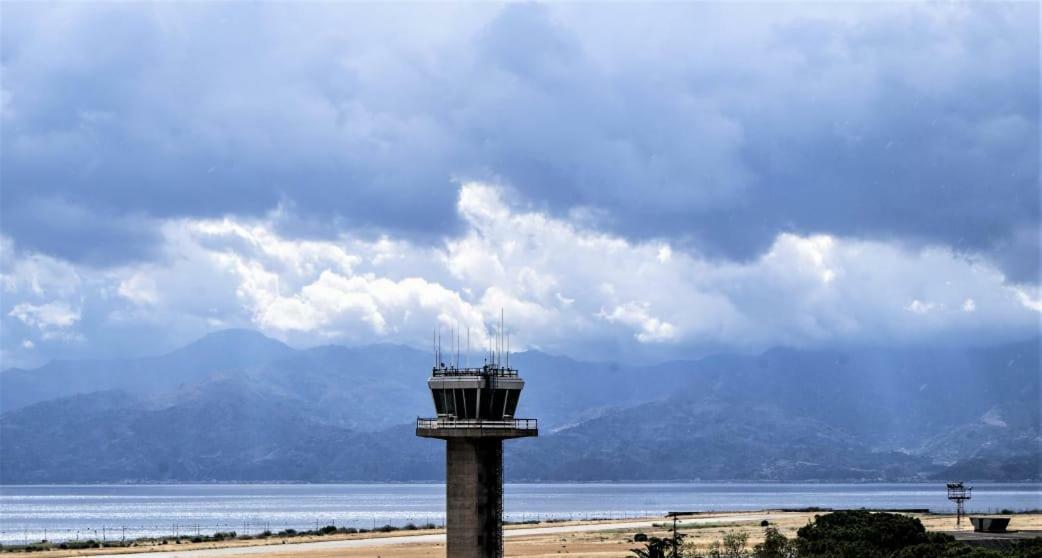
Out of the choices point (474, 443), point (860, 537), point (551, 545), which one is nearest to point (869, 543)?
point (860, 537)

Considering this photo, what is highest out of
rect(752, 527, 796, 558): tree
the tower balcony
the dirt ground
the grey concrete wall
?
the tower balcony

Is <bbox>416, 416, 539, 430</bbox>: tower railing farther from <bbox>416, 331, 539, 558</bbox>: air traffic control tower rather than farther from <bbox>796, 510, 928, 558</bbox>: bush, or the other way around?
<bbox>796, 510, 928, 558</bbox>: bush

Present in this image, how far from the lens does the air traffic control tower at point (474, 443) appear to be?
74000mm

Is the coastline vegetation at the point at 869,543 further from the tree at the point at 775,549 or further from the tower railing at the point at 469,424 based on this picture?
the tower railing at the point at 469,424

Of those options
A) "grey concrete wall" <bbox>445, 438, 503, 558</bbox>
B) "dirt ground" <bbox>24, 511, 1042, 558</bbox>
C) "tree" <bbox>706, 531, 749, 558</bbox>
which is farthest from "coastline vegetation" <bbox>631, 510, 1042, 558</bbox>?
"dirt ground" <bbox>24, 511, 1042, 558</bbox>

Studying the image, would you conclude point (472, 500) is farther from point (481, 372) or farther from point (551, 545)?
point (551, 545)

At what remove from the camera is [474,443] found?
74312 millimetres

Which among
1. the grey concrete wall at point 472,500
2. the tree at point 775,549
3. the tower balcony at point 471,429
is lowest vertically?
the tree at point 775,549

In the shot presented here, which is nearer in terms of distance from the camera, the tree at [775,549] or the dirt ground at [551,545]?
the tree at [775,549]

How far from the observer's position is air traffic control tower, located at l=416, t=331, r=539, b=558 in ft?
243

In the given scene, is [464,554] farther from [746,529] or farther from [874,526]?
[746,529]

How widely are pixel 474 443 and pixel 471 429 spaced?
0.80 meters

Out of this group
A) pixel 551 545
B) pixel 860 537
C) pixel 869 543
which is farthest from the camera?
pixel 551 545

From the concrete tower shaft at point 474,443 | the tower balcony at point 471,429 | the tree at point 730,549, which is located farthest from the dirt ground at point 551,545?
the tower balcony at point 471,429
